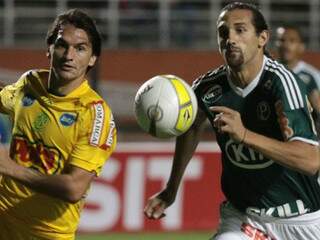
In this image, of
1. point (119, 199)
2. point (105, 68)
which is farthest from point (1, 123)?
point (105, 68)

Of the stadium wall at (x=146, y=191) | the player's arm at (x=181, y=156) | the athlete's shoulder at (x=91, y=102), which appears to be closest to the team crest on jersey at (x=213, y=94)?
the player's arm at (x=181, y=156)

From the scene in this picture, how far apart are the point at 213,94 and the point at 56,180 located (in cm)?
130

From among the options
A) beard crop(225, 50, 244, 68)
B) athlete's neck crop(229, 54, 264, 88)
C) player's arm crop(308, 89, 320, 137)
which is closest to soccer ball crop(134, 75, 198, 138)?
beard crop(225, 50, 244, 68)

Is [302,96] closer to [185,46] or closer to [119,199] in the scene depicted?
[119,199]

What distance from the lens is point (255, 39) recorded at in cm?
579

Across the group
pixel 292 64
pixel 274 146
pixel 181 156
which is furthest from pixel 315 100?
pixel 274 146

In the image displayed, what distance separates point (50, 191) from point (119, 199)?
6.29 m

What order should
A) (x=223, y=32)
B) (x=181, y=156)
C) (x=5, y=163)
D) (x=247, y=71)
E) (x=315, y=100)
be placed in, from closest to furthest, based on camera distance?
1. (x=5, y=163)
2. (x=223, y=32)
3. (x=247, y=71)
4. (x=181, y=156)
5. (x=315, y=100)

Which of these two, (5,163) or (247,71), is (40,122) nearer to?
(5,163)

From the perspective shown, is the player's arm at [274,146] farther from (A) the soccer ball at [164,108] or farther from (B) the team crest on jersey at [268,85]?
(B) the team crest on jersey at [268,85]

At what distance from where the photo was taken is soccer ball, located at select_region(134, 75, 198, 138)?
5.52 meters

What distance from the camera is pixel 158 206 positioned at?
20.1 ft

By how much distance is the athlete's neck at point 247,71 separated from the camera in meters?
5.86

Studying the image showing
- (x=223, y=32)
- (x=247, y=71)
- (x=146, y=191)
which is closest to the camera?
(x=223, y=32)
